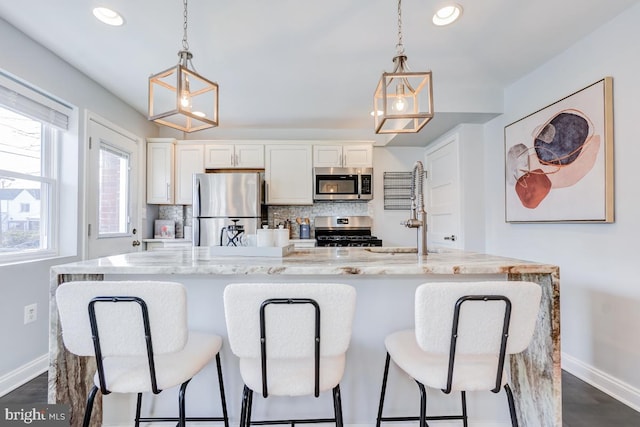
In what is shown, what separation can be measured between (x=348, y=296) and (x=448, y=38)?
2.05 metres

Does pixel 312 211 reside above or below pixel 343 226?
above

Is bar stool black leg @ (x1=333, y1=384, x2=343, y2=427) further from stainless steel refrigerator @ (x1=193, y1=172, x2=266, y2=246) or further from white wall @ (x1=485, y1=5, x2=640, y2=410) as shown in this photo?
stainless steel refrigerator @ (x1=193, y1=172, x2=266, y2=246)

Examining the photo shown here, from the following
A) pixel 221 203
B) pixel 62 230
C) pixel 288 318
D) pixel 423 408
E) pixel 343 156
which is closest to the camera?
pixel 288 318

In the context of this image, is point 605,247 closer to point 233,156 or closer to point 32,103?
point 233,156

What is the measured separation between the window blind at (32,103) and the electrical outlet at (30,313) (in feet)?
4.53

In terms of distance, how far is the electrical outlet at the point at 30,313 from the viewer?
2186mm

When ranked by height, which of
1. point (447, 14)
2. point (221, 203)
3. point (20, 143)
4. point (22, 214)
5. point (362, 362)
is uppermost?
point (447, 14)

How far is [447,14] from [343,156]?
86.8 inches

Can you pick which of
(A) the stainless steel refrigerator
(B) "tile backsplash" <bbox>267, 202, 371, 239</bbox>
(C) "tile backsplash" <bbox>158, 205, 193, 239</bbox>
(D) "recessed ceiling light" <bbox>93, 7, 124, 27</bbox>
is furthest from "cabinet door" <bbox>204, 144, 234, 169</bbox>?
(D) "recessed ceiling light" <bbox>93, 7, 124, 27</bbox>

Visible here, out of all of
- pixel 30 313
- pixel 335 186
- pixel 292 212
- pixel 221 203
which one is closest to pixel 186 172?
pixel 221 203

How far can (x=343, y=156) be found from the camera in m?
3.99

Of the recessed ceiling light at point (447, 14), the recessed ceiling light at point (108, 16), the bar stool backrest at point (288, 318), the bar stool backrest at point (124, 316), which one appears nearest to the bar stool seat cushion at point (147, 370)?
the bar stool backrest at point (124, 316)

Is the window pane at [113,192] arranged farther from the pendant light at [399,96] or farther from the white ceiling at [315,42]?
the pendant light at [399,96]

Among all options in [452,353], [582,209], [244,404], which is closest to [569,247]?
[582,209]
